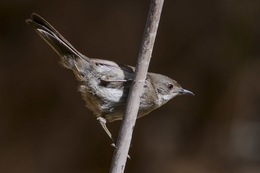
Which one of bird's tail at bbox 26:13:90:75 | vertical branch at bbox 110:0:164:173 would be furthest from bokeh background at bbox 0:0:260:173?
vertical branch at bbox 110:0:164:173

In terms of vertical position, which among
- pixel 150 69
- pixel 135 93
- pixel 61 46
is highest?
pixel 150 69

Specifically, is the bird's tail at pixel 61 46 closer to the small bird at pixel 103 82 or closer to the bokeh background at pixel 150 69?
the small bird at pixel 103 82

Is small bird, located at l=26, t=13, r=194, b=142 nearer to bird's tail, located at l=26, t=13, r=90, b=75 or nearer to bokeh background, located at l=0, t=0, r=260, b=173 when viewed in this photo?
bird's tail, located at l=26, t=13, r=90, b=75

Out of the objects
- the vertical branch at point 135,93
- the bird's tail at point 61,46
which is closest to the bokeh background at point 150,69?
the bird's tail at point 61,46

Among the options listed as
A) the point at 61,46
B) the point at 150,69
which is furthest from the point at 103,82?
the point at 150,69

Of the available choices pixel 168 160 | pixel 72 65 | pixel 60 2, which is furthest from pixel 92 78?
pixel 168 160

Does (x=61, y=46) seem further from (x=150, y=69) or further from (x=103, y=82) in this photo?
(x=150, y=69)

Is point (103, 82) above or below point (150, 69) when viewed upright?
below
